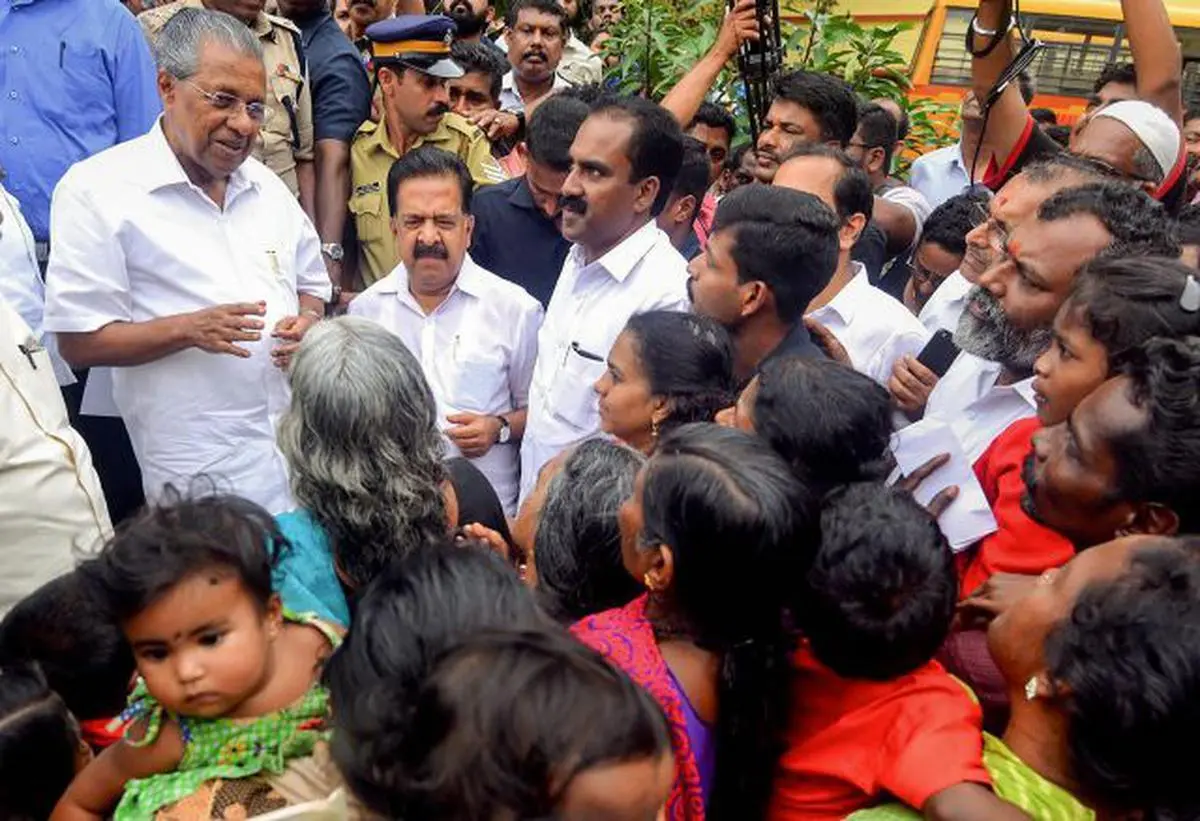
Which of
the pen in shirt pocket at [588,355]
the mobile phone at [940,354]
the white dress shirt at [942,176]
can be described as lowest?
the white dress shirt at [942,176]

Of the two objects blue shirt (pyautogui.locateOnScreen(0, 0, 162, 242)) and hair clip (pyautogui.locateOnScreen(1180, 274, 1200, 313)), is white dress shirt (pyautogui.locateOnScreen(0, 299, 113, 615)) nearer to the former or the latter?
blue shirt (pyautogui.locateOnScreen(0, 0, 162, 242))

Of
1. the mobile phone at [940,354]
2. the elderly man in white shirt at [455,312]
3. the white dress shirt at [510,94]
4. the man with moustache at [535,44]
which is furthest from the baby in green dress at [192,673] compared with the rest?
the white dress shirt at [510,94]

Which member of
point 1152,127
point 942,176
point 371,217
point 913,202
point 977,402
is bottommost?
point 942,176

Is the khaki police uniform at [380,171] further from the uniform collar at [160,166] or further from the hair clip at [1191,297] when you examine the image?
the hair clip at [1191,297]

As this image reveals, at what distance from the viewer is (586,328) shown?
9.84ft

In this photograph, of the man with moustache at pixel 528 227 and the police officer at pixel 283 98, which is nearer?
the man with moustache at pixel 528 227

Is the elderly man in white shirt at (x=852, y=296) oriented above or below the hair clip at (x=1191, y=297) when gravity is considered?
below

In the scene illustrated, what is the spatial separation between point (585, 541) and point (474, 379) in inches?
55.3

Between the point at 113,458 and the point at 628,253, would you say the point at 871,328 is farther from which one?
the point at 113,458

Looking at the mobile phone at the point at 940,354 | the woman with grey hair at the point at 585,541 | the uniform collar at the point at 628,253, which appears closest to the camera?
the woman with grey hair at the point at 585,541

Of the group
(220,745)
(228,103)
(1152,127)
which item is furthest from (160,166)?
(1152,127)

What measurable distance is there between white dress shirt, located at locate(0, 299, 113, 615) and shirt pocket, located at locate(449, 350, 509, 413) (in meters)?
1.15

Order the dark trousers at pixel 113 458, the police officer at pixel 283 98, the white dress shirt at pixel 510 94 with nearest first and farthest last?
the dark trousers at pixel 113 458 < the police officer at pixel 283 98 < the white dress shirt at pixel 510 94

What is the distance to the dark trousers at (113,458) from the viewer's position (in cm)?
331
